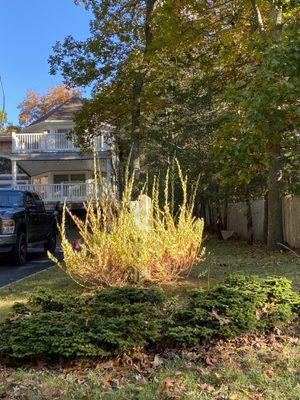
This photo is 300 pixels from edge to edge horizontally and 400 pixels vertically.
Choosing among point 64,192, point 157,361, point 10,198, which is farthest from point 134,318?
point 64,192

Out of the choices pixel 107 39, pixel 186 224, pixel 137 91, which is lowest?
pixel 186 224

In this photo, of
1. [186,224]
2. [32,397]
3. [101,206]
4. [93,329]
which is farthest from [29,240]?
[32,397]

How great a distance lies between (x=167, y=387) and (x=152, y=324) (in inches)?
42.1

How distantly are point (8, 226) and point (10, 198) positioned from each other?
5.27 feet

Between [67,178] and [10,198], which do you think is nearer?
[10,198]

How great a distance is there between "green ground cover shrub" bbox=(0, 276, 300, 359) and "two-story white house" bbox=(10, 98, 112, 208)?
72.8ft

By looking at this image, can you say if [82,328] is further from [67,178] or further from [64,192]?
[67,178]

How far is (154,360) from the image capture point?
4930mm

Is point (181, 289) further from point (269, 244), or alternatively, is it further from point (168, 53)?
point (168, 53)

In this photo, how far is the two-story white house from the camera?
29.8 metres

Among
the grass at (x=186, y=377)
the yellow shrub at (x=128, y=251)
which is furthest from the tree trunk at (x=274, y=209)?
the grass at (x=186, y=377)

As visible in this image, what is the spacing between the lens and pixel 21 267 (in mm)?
13086

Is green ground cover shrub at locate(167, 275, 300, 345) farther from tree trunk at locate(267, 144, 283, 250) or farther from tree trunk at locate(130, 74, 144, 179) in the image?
tree trunk at locate(130, 74, 144, 179)

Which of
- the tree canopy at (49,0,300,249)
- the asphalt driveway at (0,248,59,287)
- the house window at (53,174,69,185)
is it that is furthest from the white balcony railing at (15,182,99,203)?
the asphalt driveway at (0,248,59,287)
